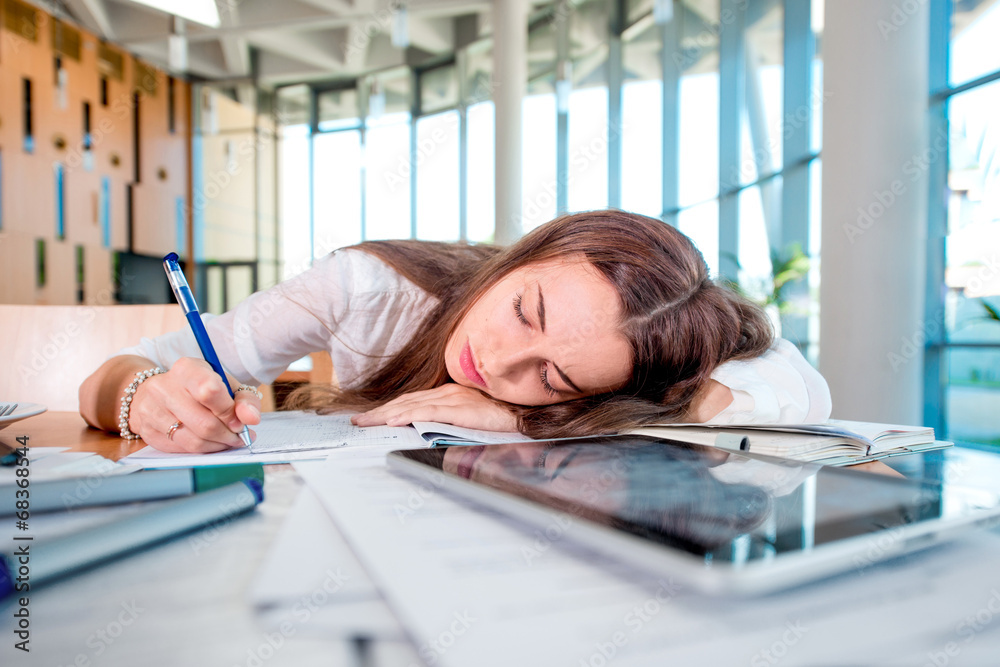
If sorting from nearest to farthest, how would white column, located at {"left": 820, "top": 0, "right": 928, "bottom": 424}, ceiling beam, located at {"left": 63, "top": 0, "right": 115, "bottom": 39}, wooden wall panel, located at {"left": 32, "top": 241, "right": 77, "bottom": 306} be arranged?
1. white column, located at {"left": 820, "top": 0, "right": 928, "bottom": 424}
2. wooden wall panel, located at {"left": 32, "top": 241, "right": 77, "bottom": 306}
3. ceiling beam, located at {"left": 63, "top": 0, "right": 115, "bottom": 39}

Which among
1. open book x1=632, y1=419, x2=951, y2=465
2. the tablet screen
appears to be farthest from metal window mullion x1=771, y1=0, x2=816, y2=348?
the tablet screen

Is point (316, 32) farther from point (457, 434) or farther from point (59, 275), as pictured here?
point (457, 434)

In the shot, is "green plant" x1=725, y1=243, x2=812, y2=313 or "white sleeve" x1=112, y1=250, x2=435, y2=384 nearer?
"white sleeve" x1=112, y1=250, x2=435, y2=384

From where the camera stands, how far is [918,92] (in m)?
2.64

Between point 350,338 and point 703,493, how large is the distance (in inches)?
42.9

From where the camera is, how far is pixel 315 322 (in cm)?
124

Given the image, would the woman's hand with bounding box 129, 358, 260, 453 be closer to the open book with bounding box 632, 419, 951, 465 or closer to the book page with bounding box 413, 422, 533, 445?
the book page with bounding box 413, 422, 533, 445

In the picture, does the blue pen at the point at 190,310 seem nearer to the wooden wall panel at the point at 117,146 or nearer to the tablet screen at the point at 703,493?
the tablet screen at the point at 703,493

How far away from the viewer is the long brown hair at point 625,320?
0.95 meters

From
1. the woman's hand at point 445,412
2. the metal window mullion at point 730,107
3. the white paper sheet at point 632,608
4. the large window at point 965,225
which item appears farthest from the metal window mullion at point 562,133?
the white paper sheet at point 632,608

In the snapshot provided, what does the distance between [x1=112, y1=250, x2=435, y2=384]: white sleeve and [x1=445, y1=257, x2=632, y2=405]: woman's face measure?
1.12 ft

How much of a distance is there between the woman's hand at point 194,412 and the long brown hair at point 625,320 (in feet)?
1.25

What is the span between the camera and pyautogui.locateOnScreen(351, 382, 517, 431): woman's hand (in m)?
0.82

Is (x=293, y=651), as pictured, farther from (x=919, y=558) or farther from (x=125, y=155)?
(x=125, y=155)
